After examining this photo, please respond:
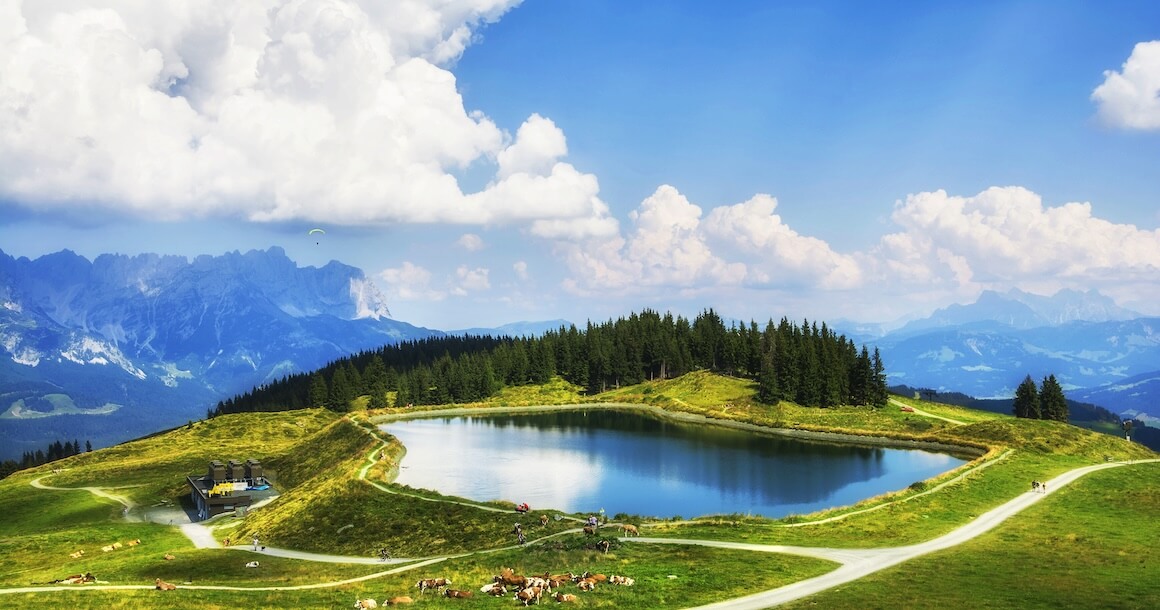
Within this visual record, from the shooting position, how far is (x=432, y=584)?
130 ft

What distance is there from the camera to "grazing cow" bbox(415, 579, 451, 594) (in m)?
39.2

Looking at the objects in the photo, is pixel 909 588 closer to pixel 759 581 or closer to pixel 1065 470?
pixel 759 581

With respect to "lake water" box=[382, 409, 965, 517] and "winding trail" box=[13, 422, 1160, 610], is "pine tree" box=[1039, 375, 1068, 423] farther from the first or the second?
"winding trail" box=[13, 422, 1160, 610]

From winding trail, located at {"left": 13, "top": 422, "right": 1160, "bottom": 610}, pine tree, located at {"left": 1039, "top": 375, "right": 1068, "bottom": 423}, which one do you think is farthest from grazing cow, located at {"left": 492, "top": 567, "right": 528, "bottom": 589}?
pine tree, located at {"left": 1039, "top": 375, "right": 1068, "bottom": 423}

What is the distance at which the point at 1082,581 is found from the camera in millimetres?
35688

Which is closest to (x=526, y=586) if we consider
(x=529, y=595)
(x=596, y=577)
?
(x=529, y=595)

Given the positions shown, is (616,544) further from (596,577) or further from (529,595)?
(529,595)

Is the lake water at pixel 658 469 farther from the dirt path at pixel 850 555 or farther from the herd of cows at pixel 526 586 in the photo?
the herd of cows at pixel 526 586

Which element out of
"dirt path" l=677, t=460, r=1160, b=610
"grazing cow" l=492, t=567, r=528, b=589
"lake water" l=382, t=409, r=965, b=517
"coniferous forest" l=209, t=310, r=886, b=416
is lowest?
"lake water" l=382, t=409, r=965, b=517

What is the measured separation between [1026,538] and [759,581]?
22378mm

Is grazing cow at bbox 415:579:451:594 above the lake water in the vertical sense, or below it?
above

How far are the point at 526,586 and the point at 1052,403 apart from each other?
13135cm

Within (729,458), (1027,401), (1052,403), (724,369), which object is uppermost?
(724,369)

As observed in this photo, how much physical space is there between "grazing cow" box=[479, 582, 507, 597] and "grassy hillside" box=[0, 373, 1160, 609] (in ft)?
5.38
